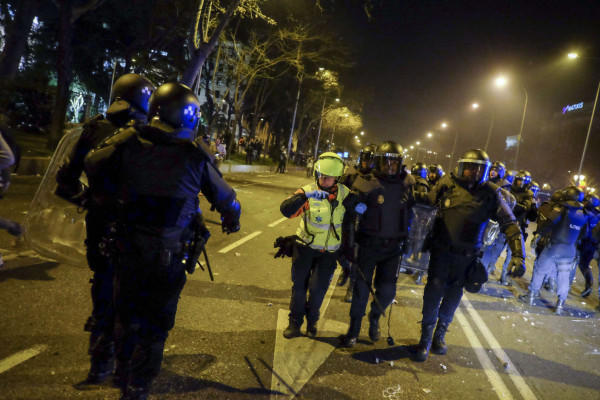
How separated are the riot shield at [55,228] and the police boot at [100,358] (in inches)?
37.3

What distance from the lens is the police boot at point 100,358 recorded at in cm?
289

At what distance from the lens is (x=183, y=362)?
11.0ft

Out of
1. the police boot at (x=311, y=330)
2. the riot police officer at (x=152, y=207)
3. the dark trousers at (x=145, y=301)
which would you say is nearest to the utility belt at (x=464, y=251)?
the police boot at (x=311, y=330)

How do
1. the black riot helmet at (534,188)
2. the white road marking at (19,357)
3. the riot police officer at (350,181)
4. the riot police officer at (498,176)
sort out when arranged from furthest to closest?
the black riot helmet at (534,188)
the riot police officer at (498,176)
the riot police officer at (350,181)
the white road marking at (19,357)

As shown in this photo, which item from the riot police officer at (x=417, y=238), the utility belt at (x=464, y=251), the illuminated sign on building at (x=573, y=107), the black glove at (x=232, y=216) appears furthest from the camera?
the illuminated sign on building at (x=573, y=107)

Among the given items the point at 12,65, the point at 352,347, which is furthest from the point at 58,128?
the point at 352,347

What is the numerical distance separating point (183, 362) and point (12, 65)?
14.1m

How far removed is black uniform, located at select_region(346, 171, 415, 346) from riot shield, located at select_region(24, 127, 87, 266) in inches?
103

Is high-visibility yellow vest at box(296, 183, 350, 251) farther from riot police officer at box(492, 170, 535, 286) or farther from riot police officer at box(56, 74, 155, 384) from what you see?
riot police officer at box(492, 170, 535, 286)

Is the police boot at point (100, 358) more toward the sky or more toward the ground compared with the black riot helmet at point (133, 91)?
more toward the ground

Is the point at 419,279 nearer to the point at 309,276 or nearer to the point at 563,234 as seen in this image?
the point at 563,234

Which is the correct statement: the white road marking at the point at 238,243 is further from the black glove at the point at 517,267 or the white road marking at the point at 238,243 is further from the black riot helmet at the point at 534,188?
the black riot helmet at the point at 534,188

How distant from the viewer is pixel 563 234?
6348mm

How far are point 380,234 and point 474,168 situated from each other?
121 centimetres
